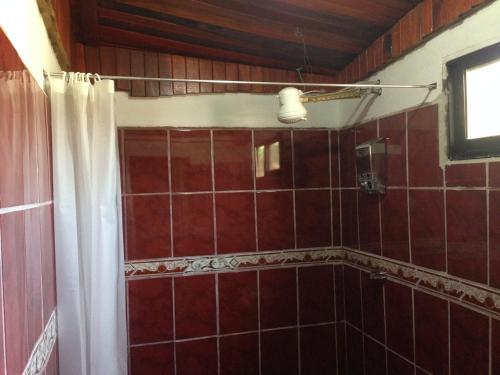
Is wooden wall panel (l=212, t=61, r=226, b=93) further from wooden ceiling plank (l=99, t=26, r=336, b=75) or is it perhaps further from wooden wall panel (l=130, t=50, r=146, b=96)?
wooden wall panel (l=130, t=50, r=146, b=96)

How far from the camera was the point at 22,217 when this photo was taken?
0.78 m

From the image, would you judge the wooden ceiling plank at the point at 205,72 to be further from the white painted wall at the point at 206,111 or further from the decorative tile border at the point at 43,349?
the decorative tile border at the point at 43,349

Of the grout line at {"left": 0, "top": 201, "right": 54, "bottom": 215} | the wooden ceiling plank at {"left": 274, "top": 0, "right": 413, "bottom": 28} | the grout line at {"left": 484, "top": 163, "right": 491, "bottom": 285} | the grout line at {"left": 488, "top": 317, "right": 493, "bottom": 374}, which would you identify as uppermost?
the wooden ceiling plank at {"left": 274, "top": 0, "right": 413, "bottom": 28}

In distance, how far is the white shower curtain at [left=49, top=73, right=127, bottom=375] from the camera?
1.12m

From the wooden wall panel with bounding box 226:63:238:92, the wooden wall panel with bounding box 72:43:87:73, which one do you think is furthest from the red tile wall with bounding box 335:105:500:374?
the wooden wall panel with bounding box 72:43:87:73

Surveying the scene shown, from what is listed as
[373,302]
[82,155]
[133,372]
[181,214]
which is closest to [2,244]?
[82,155]

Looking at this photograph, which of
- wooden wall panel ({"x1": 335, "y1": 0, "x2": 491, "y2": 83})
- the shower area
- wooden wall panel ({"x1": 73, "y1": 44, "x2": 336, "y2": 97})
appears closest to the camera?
the shower area

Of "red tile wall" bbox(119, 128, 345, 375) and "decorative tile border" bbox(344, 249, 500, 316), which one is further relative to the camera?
"red tile wall" bbox(119, 128, 345, 375)

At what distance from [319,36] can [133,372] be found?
179cm

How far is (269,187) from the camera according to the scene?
1.92 meters

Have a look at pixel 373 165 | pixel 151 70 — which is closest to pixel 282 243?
pixel 373 165

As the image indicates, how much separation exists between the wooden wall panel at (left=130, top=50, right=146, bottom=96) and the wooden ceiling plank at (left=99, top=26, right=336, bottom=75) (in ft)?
0.14

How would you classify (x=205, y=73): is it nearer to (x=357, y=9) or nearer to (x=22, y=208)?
(x=357, y=9)

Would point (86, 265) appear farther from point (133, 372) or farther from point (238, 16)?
point (238, 16)
